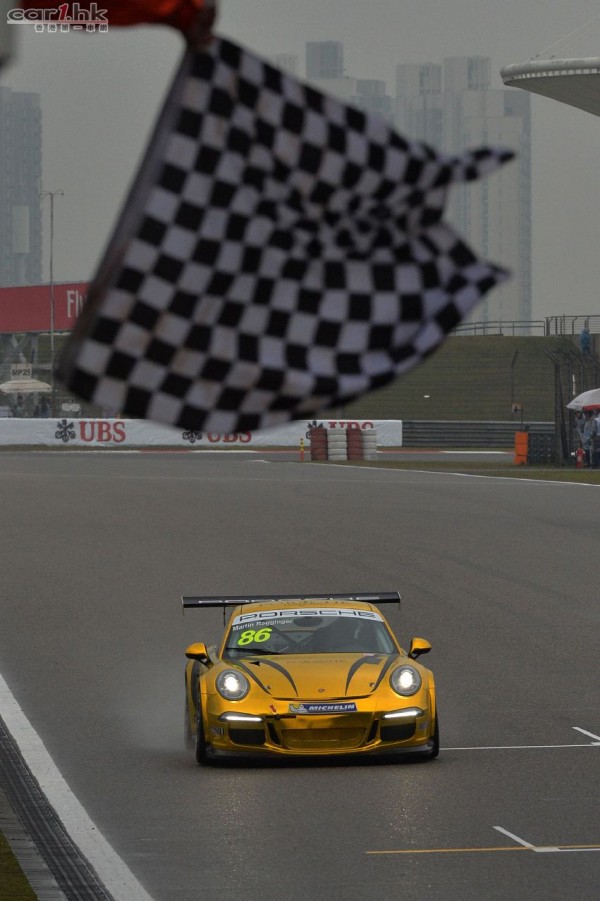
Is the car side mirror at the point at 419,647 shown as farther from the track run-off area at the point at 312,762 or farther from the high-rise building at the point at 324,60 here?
the high-rise building at the point at 324,60

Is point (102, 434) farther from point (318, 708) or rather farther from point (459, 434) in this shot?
point (318, 708)

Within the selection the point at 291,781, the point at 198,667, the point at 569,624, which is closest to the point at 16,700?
the point at 198,667

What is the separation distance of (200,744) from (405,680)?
Answer: 187cm

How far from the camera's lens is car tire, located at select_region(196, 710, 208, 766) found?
45.5 ft

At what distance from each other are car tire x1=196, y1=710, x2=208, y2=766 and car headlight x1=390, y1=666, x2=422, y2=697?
5.51 feet

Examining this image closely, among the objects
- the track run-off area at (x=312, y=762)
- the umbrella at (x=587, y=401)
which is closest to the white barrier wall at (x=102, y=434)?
the umbrella at (x=587, y=401)

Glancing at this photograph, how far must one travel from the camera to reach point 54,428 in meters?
65.2

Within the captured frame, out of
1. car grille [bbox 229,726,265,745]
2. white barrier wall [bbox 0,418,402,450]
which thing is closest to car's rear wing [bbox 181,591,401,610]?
car grille [bbox 229,726,265,745]

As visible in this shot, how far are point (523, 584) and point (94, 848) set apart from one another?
16.0 metres

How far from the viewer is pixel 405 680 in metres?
13.7

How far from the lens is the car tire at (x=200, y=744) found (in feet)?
45.5

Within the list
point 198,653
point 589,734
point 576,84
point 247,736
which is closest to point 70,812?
point 247,736

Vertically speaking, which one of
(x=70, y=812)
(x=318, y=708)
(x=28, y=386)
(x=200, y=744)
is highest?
(x=28, y=386)

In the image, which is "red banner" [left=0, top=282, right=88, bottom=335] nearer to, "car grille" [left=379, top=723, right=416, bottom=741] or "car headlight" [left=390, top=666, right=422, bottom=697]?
"car headlight" [left=390, top=666, right=422, bottom=697]
